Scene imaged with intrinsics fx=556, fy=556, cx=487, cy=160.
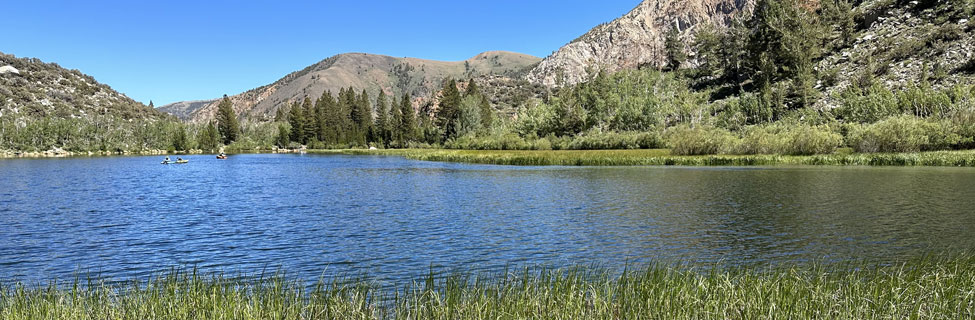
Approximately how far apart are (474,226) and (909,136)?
59.2m

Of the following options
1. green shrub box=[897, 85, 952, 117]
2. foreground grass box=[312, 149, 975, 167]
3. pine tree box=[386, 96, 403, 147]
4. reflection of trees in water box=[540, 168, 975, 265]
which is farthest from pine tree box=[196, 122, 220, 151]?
green shrub box=[897, 85, 952, 117]

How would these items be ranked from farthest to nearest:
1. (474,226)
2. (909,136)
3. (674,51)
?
(674,51) → (909,136) → (474,226)

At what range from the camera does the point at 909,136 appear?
6047 cm

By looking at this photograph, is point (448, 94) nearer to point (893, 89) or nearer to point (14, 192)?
point (893, 89)

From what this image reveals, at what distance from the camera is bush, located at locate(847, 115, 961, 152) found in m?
60.2

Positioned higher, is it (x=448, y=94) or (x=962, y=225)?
(x=448, y=94)

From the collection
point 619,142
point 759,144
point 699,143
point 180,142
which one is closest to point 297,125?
point 180,142

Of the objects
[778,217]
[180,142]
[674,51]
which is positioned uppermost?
[674,51]

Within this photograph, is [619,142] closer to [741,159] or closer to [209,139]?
[741,159]

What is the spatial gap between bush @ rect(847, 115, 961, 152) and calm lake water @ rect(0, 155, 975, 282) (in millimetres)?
20149

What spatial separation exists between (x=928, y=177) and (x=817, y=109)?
194ft

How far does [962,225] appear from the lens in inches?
893

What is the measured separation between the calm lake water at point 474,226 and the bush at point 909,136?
2015 cm

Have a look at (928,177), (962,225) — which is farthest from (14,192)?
(928,177)
